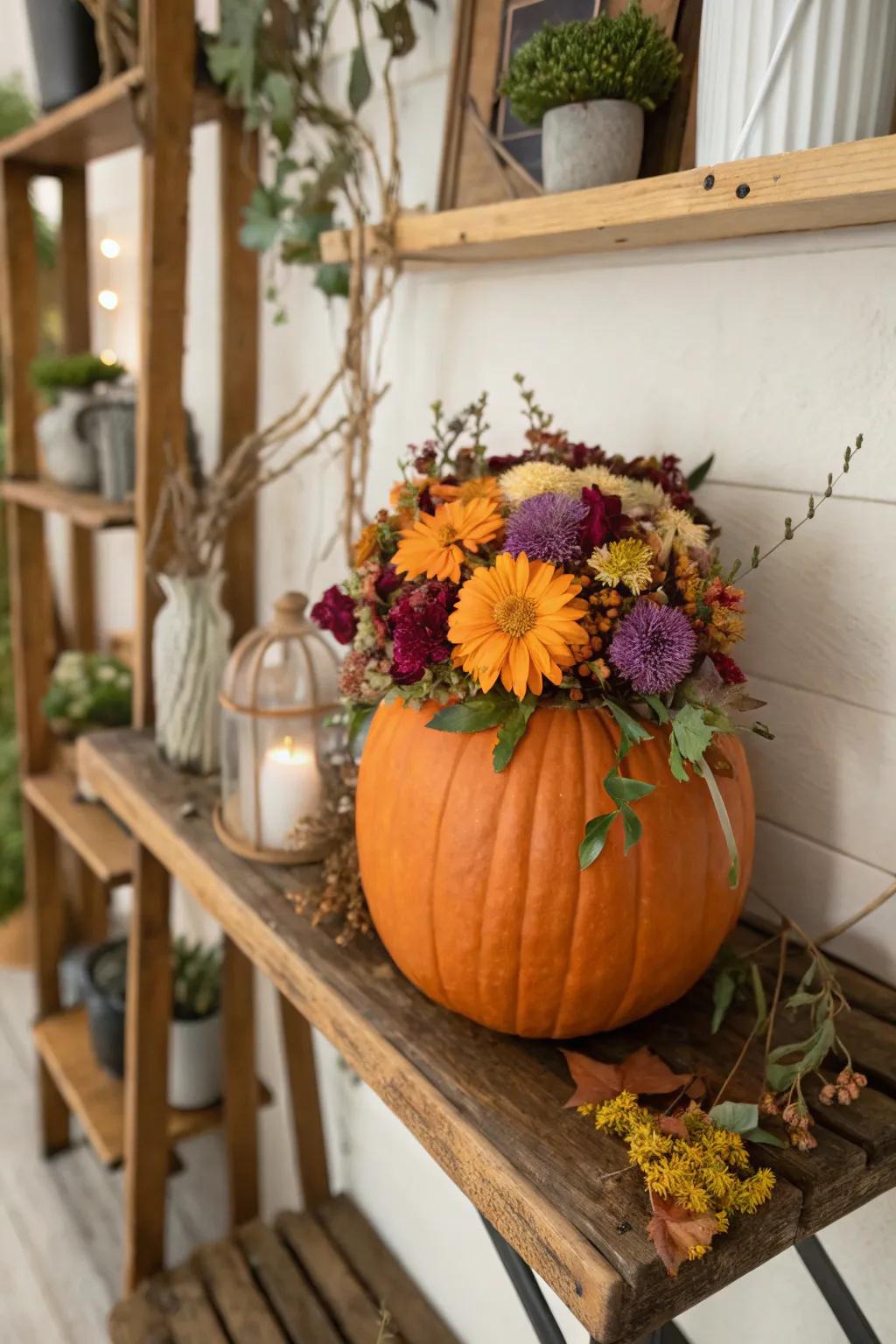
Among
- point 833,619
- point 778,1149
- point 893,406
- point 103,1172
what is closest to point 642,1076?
point 778,1149

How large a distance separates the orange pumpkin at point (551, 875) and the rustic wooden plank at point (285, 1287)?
2.91 feet

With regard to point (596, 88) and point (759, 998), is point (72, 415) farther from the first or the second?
point (759, 998)

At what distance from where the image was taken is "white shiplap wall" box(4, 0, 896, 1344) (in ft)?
2.51

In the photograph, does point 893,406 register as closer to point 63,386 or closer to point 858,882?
point 858,882

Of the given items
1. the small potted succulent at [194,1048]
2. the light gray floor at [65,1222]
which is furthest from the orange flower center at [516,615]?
the light gray floor at [65,1222]

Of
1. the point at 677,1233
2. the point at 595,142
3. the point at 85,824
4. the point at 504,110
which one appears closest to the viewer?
the point at 677,1233

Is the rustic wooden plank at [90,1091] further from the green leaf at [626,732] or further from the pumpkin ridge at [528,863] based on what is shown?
the green leaf at [626,732]

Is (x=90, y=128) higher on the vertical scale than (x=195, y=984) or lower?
Result: higher

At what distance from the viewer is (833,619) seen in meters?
0.80

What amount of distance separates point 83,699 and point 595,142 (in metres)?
1.34

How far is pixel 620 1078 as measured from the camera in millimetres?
679

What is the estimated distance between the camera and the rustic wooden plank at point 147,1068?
54.4 inches

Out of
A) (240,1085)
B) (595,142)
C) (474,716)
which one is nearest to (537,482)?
(474,716)

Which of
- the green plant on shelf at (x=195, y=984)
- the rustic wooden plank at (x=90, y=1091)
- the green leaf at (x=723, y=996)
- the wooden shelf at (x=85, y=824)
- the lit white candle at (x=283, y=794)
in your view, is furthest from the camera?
the green plant on shelf at (x=195, y=984)
